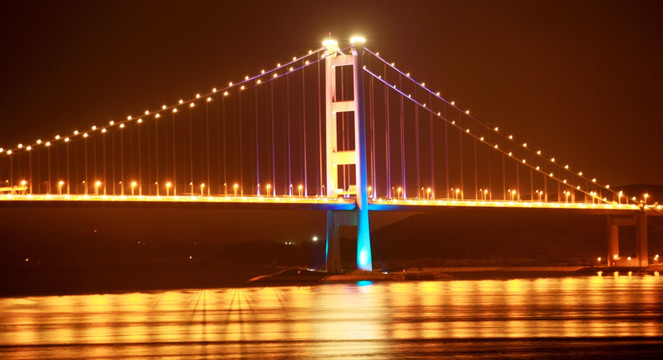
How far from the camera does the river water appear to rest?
15.1 metres

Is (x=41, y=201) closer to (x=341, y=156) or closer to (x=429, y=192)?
(x=341, y=156)

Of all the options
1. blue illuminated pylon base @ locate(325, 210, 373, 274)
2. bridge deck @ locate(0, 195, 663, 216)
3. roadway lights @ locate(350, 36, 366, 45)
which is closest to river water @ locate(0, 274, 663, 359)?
bridge deck @ locate(0, 195, 663, 216)

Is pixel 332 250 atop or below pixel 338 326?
below

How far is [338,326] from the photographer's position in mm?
18719

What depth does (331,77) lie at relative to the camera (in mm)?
47281

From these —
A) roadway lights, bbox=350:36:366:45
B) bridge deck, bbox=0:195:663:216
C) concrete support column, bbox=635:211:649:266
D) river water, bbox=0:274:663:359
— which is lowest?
concrete support column, bbox=635:211:649:266

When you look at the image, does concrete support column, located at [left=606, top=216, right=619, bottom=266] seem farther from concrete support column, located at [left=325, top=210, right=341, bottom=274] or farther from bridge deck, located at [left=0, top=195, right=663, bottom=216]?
concrete support column, located at [left=325, top=210, right=341, bottom=274]

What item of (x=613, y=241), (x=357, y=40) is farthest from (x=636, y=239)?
(x=357, y=40)

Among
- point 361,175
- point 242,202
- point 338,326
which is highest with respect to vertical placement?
point 361,175

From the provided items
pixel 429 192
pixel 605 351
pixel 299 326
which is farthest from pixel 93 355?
pixel 429 192

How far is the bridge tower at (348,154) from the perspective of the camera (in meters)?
44.0

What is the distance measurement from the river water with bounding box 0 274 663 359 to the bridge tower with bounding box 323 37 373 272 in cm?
1507

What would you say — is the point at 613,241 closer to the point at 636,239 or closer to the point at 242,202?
the point at 636,239

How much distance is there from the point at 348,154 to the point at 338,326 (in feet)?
87.7
